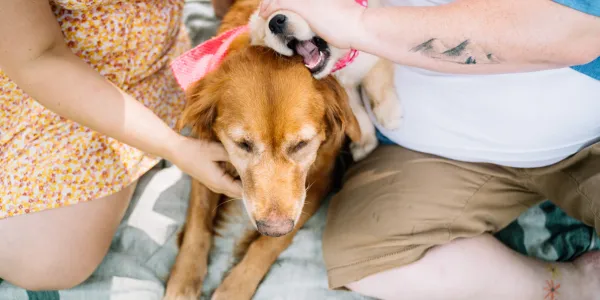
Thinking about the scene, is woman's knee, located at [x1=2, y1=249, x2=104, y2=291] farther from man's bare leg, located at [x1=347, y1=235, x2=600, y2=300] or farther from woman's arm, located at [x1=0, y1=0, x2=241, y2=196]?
man's bare leg, located at [x1=347, y1=235, x2=600, y2=300]

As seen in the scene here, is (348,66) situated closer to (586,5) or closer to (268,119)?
(268,119)

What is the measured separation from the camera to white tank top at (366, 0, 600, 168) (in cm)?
110

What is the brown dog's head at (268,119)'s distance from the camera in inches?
42.8

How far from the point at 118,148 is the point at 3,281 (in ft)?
1.85

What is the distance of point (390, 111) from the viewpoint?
4.33ft

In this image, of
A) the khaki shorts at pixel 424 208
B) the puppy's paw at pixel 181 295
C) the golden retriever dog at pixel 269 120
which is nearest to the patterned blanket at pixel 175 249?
the puppy's paw at pixel 181 295

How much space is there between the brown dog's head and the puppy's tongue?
0.06 feet

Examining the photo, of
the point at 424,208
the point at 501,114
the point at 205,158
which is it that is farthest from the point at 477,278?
the point at 205,158

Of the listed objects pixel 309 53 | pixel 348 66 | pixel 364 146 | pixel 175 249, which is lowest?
pixel 175 249

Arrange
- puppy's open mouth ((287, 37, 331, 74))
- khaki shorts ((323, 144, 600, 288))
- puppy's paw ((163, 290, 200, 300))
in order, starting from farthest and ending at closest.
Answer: puppy's paw ((163, 290, 200, 300)) → khaki shorts ((323, 144, 600, 288)) → puppy's open mouth ((287, 37, 331, 74))

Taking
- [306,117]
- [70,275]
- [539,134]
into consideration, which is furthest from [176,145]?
[539,134]

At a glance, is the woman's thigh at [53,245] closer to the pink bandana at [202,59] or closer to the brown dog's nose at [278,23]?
the pink bandana at [202,59]

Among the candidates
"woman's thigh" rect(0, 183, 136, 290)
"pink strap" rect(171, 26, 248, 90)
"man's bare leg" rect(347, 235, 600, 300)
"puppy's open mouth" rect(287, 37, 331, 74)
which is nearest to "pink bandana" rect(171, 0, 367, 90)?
"pink strap" rect(171, 26, 248, 90)

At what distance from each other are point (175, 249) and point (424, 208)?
0.83 meters
